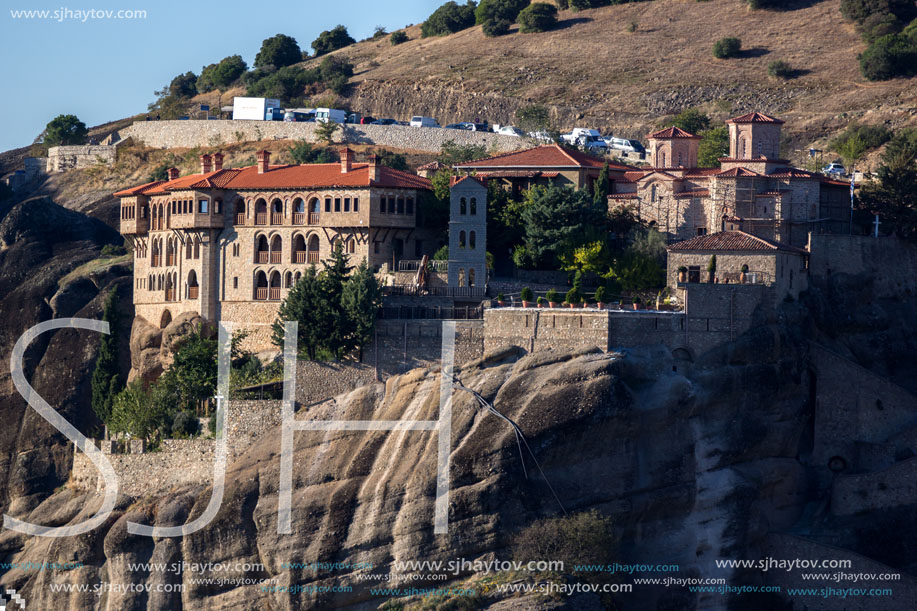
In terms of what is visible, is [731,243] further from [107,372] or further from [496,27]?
[496,27]

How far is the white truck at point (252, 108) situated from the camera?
395ft

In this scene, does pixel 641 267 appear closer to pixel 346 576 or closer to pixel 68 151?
pixel 346 576

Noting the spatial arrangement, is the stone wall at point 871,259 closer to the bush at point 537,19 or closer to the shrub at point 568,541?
the shrub at point 568,541

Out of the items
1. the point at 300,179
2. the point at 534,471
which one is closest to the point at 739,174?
the point at 534,471

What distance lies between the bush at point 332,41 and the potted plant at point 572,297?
8709cm

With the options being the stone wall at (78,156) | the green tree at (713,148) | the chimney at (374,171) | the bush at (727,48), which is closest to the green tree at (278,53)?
the stone wall at (78,156)

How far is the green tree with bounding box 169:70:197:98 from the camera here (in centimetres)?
14662

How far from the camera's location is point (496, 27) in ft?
466

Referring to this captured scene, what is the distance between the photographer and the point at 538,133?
371 feet

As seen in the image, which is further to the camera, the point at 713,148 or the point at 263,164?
the point at 713,148

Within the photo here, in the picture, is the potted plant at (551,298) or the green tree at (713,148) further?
the green tree at (713,148)

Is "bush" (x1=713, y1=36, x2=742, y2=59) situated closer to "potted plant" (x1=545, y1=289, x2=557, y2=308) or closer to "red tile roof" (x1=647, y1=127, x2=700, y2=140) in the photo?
"red tile roof" (x1=647, y1=127, x2=700, y2=140)

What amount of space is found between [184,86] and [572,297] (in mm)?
83394

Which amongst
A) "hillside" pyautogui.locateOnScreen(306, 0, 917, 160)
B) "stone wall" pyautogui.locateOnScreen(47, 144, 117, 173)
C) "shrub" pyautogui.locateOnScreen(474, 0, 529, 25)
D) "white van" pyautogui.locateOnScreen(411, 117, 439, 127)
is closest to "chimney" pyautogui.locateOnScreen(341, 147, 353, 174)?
"white van" pyautogui.locateOnScreen(411, 117, 439, 127)
